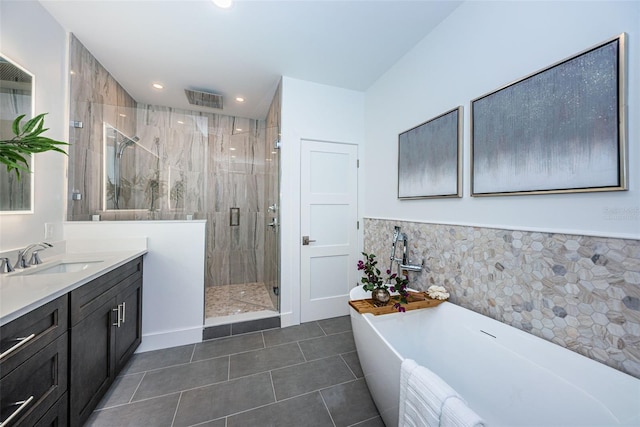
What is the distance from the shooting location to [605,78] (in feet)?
3.20

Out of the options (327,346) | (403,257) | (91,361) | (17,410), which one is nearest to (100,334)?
(91,361)

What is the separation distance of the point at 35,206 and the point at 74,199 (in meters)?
0.40

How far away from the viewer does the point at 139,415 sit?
1383 millimetres

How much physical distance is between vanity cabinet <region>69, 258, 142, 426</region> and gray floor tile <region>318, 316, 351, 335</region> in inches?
68.4

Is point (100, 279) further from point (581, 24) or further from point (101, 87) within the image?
point (581, 24)

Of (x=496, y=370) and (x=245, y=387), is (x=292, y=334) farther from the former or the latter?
(x=496, y=370)

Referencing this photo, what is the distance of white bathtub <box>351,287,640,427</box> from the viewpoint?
2.94ft

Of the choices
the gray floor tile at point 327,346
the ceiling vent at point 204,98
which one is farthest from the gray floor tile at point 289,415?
the ceiling vent at point 204,98

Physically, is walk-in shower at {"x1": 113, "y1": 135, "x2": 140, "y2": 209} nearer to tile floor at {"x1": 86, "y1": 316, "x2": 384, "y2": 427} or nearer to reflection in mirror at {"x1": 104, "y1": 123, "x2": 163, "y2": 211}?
reflection in mirror at {"x1": 104, "y1": 123, "x2": 163, "y2": 211}

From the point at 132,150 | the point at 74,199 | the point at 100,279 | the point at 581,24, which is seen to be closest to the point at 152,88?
the point at 132,150

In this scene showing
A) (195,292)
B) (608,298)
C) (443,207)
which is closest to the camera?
(608,298)

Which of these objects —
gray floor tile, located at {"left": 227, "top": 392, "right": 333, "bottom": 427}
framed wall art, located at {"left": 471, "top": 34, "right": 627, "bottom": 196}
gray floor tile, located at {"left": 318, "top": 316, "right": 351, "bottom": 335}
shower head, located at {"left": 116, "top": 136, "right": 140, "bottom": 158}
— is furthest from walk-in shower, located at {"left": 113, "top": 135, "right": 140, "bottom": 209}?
framed wall art, located at {"left": 471, "top": 34, "right": 627, "bottom": 196}

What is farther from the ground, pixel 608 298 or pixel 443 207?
pixel 443 207

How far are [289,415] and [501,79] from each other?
249 centimetres
